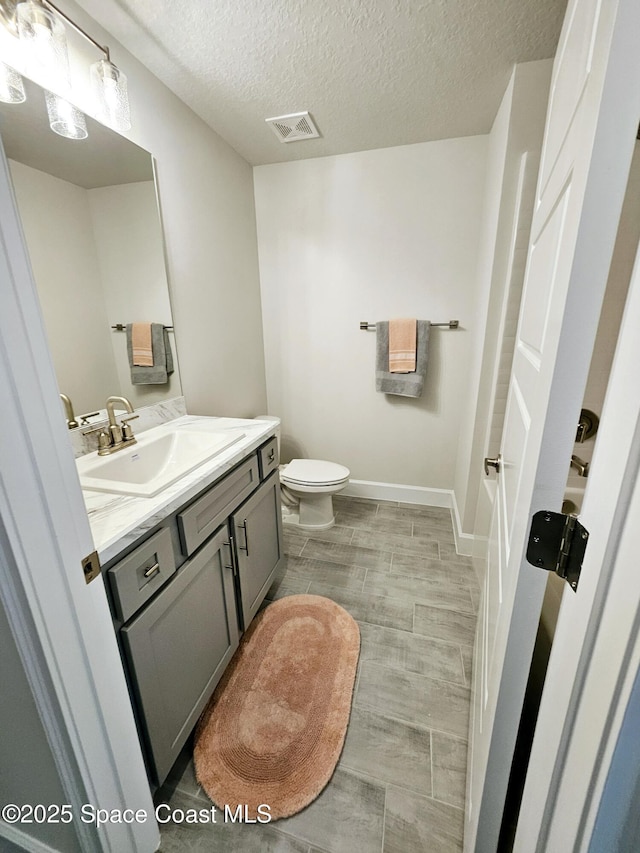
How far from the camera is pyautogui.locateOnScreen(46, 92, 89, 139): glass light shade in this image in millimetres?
1066

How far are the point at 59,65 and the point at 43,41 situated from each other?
0.05 meters

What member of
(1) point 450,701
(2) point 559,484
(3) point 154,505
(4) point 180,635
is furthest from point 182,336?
(1) point 450,701

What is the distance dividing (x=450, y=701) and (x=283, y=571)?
0.99 m

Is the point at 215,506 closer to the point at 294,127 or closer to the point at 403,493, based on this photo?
the point at 403,493

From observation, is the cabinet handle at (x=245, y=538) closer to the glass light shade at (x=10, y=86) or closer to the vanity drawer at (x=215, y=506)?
the vanity drawer at (x=215, y=506)

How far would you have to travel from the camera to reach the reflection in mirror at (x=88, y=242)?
1059 mm

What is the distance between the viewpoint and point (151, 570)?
86cm

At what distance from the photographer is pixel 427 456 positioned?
2504mm

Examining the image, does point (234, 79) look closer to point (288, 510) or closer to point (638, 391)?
point (638, 391)

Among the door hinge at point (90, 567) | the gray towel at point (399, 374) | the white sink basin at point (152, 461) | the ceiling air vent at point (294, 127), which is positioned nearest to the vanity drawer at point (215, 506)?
the white sink basin at point (152, 461)

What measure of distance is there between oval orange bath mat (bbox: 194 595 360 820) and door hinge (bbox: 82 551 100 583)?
2.97 ft

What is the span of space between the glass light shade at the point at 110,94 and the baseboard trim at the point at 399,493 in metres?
2.40

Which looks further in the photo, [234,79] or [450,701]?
[234,79]

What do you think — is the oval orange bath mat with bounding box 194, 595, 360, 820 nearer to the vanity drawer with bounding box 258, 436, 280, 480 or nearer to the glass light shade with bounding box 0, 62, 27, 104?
the vanity drawer with bounding box 258, 436, 280, 480
